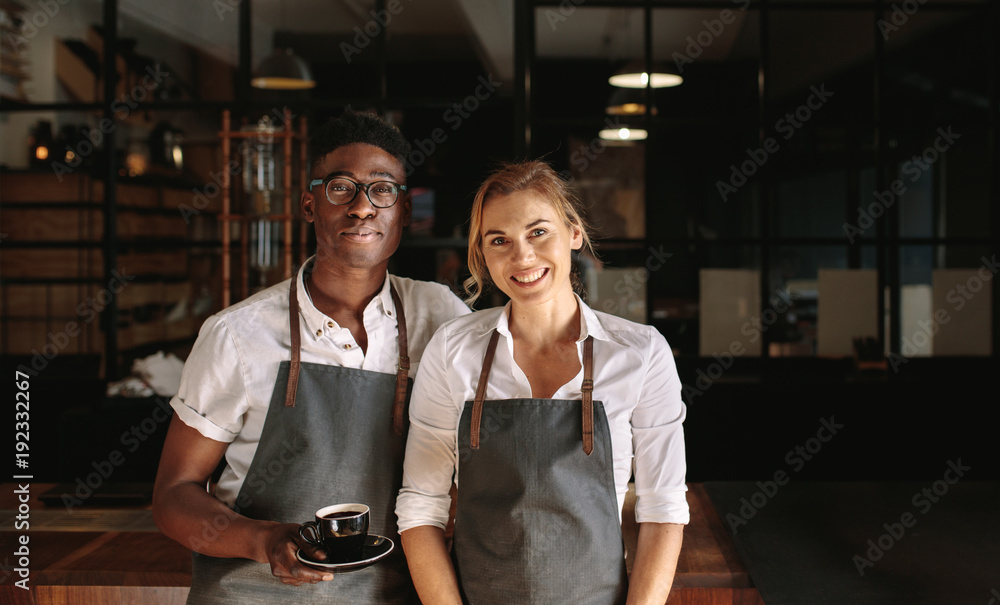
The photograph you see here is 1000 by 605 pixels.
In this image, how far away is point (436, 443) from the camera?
143 centimetres

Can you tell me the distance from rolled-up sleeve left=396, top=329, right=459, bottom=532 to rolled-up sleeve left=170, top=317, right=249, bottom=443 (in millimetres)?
340

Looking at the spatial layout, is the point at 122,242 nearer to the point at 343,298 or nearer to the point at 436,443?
the point at 343,298

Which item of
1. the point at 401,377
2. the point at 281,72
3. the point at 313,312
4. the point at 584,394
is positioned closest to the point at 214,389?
the point at 313,312

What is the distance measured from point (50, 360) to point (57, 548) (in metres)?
2.54

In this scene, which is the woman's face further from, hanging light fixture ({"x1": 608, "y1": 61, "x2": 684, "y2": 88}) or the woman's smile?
hanging light fixture ({"x1": 608, "y1": 61, "x2": 684, "y2": 88})

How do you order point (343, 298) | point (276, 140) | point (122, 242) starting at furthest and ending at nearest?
point (122, 242) < point (276, 140) < point (343, 298)

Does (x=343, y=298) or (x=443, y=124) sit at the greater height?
(x=443, y=124)

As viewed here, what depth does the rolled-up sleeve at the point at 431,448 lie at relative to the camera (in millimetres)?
1412

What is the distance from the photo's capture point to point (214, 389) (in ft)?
4.73

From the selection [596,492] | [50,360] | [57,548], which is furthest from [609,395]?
[50,360]

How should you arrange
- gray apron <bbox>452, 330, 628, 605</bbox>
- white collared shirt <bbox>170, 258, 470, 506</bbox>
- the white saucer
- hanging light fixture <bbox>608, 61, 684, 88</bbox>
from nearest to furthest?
the white saucer → gray apron <bbox>452, 330, 628, 605</bbox> → white collared shirt <bbox>170, 258, 470, 506</bbox> → hanging light fixture <bbox>608, 61, 684, 88</bbox>

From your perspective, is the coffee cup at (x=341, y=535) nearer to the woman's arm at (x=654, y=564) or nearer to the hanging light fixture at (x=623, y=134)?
the woman's arm at (x=654, y=564)

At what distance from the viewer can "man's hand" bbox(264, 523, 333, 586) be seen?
4.06ft

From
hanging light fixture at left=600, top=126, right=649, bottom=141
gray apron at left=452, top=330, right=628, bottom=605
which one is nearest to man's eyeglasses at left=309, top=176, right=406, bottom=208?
gray apron at left=452, top=330, right=628, bottom=605
